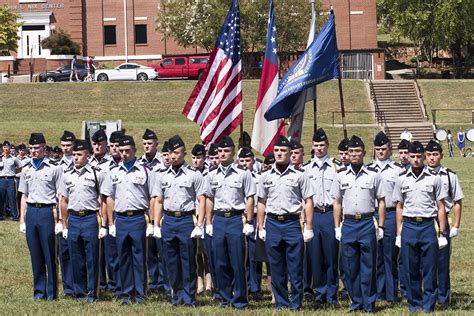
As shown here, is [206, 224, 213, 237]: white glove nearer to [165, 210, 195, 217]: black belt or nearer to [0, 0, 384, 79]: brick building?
[165, 210, 195, 217]: black belt

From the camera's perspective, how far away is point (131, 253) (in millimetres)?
13422

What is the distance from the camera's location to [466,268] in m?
16.4

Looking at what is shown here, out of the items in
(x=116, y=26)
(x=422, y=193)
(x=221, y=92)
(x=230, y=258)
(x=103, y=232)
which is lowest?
(x=230, y=258)

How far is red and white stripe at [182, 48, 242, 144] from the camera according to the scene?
16.6 metres

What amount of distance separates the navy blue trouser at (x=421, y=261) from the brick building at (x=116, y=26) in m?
59.2

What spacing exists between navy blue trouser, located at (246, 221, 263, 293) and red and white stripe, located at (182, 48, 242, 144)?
2.98 m

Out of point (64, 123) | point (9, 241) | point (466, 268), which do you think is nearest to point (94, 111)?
point (64, 123)

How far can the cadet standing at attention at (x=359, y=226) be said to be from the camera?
12539 millimetres

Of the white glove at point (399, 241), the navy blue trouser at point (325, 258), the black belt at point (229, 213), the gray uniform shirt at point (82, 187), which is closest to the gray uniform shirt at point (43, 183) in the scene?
the gray uniform shirt at point (82, 187)

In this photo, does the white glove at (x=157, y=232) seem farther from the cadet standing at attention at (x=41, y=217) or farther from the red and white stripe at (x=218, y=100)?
the red and white stripe at (x=218, y=100)

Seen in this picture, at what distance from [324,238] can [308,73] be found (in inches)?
124

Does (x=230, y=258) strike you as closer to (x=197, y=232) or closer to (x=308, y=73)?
(x=197, y=232)

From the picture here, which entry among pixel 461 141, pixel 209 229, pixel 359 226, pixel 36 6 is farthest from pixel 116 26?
pixel 359 226

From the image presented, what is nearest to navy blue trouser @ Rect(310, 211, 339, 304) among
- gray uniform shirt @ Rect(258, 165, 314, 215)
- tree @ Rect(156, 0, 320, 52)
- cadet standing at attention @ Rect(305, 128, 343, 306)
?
cadet standing at attention @ Rect(305, 128, 343, 306)
